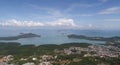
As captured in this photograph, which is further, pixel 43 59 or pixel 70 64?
pixel 43 59

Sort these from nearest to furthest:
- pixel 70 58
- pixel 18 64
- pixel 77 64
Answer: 1. pixel 77 64
2. pixel 18 64
3. pixel 70 58

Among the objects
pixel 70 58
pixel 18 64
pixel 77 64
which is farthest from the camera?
pixel 70 58

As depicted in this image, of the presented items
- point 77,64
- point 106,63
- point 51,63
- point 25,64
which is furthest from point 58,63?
point 106,63

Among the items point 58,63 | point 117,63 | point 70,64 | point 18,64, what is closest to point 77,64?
point 70,64

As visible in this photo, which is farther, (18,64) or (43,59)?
(43,59)

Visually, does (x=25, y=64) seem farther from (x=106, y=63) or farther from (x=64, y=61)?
(x=106, y=63)

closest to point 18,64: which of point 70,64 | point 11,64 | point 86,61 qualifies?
point 11,64

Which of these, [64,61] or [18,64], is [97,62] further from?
[18,64]
